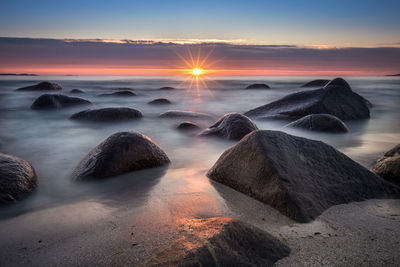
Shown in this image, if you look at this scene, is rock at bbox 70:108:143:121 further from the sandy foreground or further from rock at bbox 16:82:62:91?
rock at bbox 16:82:62:91

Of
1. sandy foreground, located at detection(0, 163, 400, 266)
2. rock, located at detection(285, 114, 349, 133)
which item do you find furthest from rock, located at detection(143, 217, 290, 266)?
rock, located at detection(285, 114, 349, 133)

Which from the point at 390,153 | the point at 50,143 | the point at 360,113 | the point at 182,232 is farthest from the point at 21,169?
the point at 360,113

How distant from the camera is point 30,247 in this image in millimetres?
1829

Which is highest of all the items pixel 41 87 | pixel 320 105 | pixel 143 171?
pixel 320 105

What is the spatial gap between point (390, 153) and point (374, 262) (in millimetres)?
2352

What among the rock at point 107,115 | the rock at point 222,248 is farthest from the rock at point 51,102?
the rock at point 222,248

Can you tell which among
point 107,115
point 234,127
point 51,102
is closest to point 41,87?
point 51,102

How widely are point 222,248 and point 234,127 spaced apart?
371 cm

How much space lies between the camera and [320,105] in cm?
698

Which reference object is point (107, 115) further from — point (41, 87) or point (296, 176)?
point (41, 87)

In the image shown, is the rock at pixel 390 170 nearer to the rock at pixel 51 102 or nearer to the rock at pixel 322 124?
the rock at pixel 322 124

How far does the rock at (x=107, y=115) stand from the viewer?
759cm

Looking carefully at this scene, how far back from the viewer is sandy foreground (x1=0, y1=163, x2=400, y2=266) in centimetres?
166

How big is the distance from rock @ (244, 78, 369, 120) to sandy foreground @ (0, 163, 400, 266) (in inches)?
197
